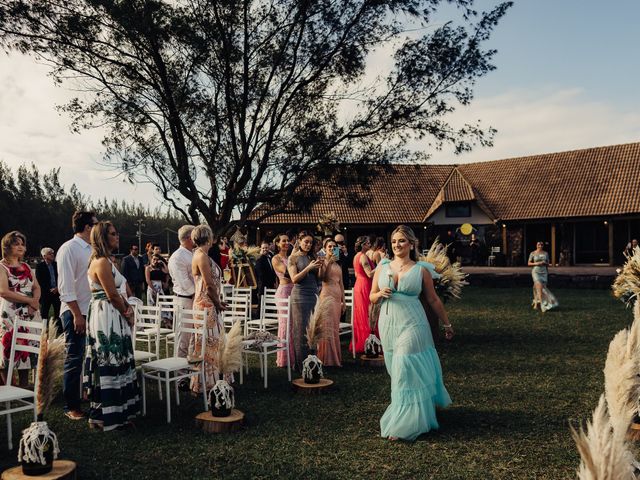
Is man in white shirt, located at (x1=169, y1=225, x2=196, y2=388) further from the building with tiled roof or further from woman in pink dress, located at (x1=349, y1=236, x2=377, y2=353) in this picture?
the building with tiled roof

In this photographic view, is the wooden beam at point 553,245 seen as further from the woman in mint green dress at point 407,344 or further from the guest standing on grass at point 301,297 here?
the woman in mint green dress at point 407,344

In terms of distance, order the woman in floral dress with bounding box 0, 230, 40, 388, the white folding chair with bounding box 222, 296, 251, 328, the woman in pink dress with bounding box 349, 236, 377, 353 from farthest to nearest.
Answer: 1. the woman in pink dress with bounding box 349, 236, 377, 353
2. the white folding chair with bounding box 222, 296, 251, 328
3. the woman in floral dress with bounding box 0, 230, 40, 388

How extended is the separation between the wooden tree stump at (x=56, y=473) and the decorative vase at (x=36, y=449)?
0.04 metres

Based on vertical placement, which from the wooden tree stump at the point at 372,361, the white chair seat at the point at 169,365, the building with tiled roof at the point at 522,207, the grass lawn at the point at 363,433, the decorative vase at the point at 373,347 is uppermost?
the building with tiled roof at the point at 522,207

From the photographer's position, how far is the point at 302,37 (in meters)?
13.5

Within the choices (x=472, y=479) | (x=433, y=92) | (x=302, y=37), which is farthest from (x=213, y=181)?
(x=472, y=479)

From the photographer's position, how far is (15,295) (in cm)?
579

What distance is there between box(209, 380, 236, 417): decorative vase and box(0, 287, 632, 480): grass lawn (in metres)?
0.23

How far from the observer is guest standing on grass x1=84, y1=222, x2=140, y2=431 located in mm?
4930

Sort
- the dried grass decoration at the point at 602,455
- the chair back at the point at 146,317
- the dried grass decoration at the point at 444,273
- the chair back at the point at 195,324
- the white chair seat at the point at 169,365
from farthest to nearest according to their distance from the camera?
the dried grass decoration at the point at 444,273
the chair back at the point at 146,317
the chair back at the point at 195,324
the white chair seat at the point at 169,365
the dried grass decoration at the point at 602,455

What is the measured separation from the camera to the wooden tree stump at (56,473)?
355 cm

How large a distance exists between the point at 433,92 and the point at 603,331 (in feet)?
22.9

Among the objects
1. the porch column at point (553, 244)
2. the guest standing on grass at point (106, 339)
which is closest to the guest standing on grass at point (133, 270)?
the guest standing on grass at point (106, 339)

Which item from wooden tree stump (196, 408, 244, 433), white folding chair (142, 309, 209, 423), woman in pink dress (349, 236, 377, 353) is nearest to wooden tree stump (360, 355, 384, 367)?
woman in pink dress (349, 236, 377, 353)
